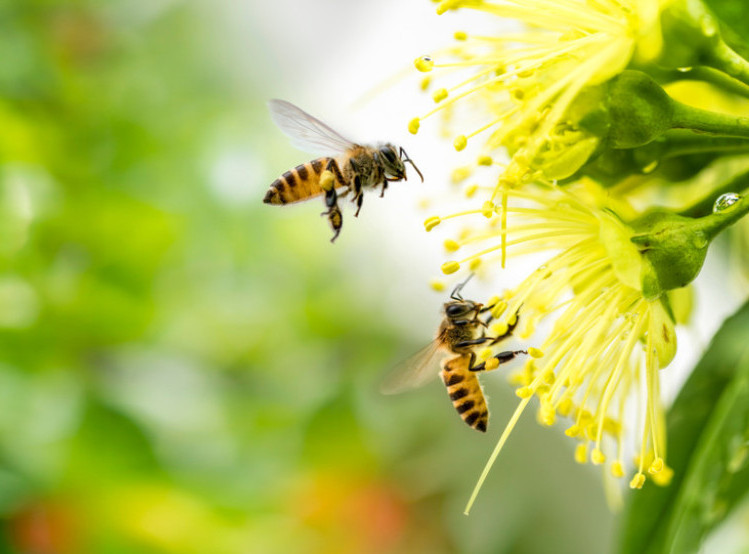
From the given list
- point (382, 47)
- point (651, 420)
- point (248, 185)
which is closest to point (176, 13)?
point (382, 47)

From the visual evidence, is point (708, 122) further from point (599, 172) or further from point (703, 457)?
point (703, 457)

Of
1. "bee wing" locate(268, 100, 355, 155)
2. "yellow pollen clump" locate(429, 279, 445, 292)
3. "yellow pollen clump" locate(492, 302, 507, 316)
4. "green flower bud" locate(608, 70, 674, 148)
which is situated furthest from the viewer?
"bee wing" locate(268, 100, 355, 155)

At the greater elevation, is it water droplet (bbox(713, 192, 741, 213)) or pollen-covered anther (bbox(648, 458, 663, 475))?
water droplet (bbox(713, 192, 741, 213))

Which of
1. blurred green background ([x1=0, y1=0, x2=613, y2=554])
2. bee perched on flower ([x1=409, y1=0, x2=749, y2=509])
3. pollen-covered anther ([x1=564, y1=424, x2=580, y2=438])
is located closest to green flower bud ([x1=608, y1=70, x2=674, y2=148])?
bee perched on flower ([x1=409, y1=0, x2=749, y2=509])

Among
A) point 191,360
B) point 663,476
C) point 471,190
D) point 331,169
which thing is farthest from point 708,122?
point 191,360

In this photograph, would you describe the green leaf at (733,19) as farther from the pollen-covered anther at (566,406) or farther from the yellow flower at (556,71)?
the pollen-covered anther at (566,406)

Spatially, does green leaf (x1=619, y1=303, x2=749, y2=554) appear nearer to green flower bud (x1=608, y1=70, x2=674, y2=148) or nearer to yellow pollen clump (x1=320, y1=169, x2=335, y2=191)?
green flower bud (x1=608, y1=70, x2=674, y2=148)

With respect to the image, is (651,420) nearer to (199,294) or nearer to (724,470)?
(724,470)

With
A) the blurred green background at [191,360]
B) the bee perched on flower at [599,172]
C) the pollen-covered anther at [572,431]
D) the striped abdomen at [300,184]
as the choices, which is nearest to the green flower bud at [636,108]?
the bee perched on flower at [599,172]
